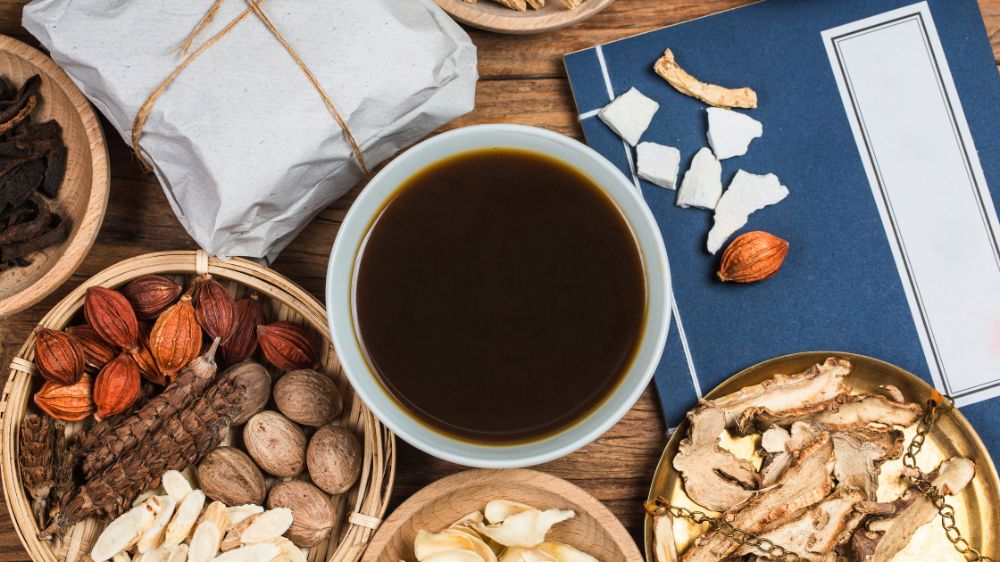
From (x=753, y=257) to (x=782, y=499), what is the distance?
32 cm

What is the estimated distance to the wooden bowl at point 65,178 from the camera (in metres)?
0.90

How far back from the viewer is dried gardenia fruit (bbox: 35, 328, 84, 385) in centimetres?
90

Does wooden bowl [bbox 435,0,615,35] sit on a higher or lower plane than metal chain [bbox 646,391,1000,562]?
higher

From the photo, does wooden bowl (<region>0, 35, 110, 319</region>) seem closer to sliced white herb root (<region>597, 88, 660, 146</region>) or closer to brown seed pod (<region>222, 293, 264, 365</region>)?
brown seed pod (<region>222, 293, 264, 365</region>)

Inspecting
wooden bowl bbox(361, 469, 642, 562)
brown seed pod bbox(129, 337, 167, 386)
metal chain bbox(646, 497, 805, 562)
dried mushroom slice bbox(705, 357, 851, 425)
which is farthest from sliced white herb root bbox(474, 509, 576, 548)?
brown seed pod bbox(129, 337, 167, 386)

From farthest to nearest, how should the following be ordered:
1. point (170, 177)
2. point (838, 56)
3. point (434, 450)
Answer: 1. point (838, 56)
2. point (170, 177)
3. point (434, 450)

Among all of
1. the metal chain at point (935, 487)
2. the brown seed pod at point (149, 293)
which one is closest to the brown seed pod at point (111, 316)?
the brown seed pod at point (149, 293)

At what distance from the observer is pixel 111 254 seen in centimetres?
104

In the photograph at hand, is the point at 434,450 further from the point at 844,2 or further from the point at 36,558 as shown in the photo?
the point at 844,2

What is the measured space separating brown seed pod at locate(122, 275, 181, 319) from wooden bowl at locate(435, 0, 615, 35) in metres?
0.52

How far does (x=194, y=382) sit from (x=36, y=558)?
274mm

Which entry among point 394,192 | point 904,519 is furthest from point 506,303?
point 904,519

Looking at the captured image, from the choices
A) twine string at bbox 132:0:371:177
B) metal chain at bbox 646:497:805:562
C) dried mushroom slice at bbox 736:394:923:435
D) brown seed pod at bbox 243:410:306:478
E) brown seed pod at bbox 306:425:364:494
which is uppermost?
twine string at bbox 132:0:371:177

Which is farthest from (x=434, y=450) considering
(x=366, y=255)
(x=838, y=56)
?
(x=838, y=56)
